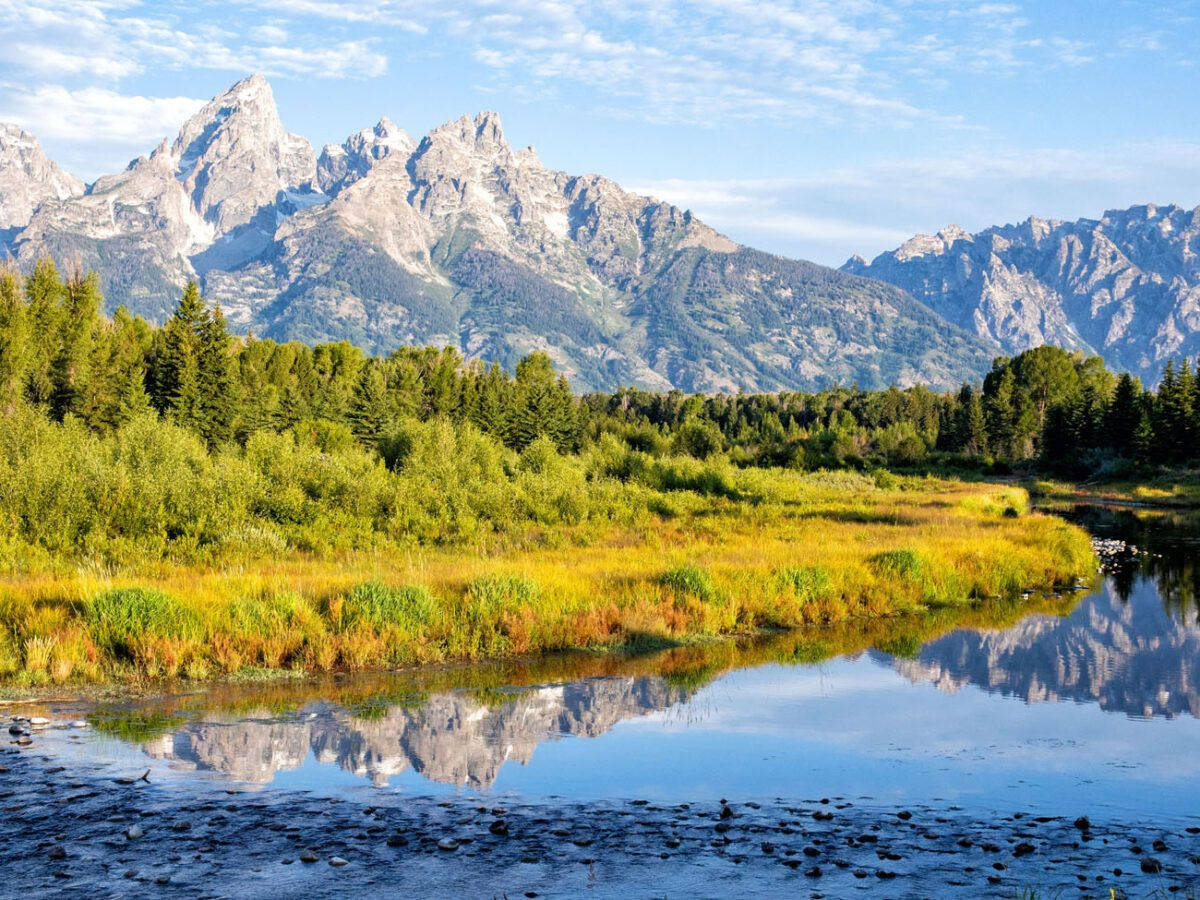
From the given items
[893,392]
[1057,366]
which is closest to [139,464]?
[1057,366]

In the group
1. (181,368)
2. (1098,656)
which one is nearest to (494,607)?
(1098,656)

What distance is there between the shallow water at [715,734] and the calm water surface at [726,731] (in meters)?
0.05

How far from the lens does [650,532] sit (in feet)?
140

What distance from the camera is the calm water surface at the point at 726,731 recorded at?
557 inches

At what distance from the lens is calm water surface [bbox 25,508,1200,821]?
14.1 m

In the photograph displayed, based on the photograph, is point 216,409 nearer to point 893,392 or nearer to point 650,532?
point 650,532

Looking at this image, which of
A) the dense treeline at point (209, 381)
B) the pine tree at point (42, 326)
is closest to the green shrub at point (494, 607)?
the dense treeline at point (209, 381)

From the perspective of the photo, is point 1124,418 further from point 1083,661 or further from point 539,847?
point 539,847

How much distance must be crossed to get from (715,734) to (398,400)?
94.0m

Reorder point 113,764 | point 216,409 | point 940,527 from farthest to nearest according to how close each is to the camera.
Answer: point 216,409, point 940,527, point 113,764

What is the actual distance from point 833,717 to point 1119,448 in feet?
349

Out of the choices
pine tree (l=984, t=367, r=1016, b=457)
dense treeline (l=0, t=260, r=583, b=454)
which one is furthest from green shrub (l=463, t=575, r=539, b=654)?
pine tree (l=984, t=367, r=1016, b=457)

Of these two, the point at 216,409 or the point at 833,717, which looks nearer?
the point at 833,717

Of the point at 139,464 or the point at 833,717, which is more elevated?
the point at 139,464
